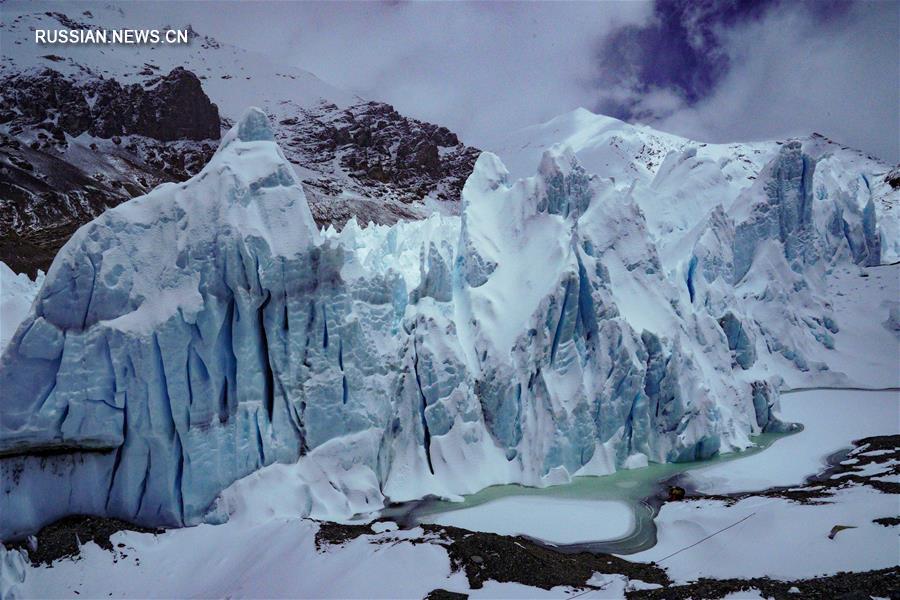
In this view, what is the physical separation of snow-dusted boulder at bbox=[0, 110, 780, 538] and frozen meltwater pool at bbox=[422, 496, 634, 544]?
1302mm

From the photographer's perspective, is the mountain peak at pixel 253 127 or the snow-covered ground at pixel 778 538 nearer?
the snow-covered ground at pixel 778 538

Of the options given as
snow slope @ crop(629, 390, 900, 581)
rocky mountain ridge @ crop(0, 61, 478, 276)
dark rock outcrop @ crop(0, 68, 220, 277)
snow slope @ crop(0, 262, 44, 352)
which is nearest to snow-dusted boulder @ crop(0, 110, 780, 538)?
snow slope @ crop(629, 390, 900, 581)

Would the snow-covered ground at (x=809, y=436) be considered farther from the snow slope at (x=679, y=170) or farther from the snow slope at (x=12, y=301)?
the snow slope at (x=12, y=301)

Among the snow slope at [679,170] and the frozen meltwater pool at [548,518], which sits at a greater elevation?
the snow slope at [679,170]

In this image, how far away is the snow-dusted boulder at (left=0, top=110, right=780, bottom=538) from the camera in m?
11.6

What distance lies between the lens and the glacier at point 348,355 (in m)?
11.7

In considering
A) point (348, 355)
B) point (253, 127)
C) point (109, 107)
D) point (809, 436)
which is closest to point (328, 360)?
point (348, 355)

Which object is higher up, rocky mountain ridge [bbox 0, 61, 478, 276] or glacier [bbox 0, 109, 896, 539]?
rocky mountain ridge [bbox 0, 61, 478, 276]

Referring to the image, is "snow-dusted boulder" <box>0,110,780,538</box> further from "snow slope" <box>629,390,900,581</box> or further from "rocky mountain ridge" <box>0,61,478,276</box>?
"rocky mountain ridge" <box>0,61,478,276</box>

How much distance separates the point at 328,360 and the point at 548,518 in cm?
589

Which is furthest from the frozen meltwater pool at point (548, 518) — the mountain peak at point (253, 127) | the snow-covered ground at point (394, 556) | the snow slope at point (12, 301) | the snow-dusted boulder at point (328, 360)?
the snow slope at point (12, 301)

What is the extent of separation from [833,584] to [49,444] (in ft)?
42.8

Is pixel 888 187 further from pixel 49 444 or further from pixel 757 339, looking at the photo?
pixel 49 444

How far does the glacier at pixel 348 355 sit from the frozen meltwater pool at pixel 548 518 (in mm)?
1337
